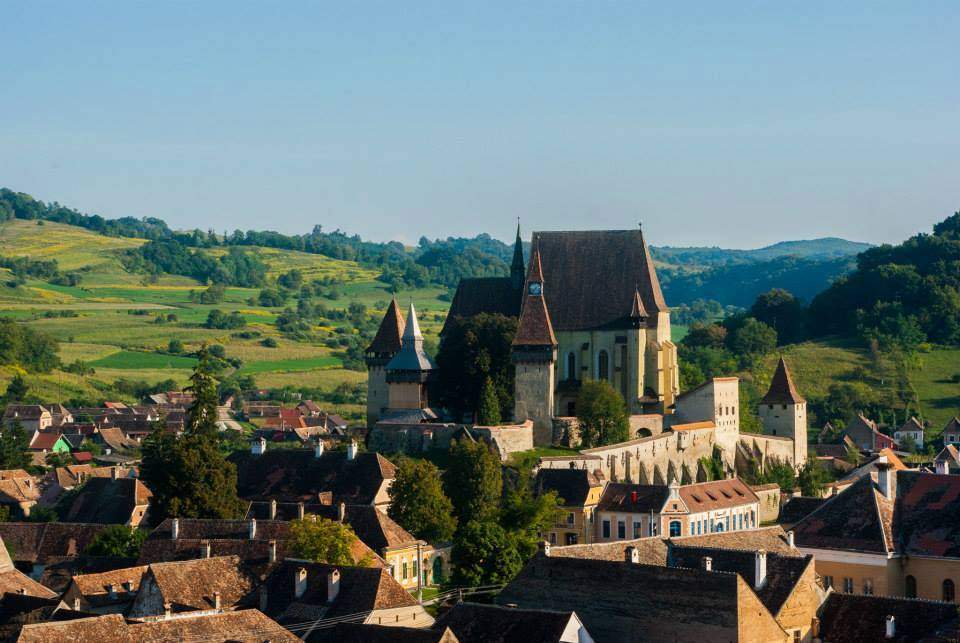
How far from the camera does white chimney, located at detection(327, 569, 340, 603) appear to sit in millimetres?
53062

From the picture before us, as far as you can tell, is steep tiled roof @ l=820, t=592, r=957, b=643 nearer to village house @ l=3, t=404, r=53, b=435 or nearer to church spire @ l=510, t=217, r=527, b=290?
church spire @ l=510, t=217, r=527, b=290

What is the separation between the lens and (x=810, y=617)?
48594 millimetres

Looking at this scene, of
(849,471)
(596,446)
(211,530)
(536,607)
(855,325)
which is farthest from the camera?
(855,325)

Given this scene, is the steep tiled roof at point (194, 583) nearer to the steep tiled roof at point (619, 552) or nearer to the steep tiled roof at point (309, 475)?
the steep tiled roof at point (619, 552)

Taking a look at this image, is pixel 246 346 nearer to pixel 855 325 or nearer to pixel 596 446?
pixel 855 325

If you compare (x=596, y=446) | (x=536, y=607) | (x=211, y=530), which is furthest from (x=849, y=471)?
(x=536, y=607)

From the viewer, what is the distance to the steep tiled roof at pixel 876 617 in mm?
46062

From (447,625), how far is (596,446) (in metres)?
40.2

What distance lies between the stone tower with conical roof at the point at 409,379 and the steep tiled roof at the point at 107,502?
49.4 ft

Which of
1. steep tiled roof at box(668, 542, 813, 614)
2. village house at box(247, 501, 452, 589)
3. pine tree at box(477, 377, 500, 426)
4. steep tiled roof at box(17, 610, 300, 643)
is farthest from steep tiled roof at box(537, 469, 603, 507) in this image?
steep tiled roof at box(17, 610, 300, 643)

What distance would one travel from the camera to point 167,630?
46438 mm

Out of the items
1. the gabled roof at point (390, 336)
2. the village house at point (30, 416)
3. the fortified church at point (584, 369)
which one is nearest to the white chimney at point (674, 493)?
the fortified church at point (584, 369)

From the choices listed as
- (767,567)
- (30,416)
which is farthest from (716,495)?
(30,416)

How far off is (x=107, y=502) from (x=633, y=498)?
25.4m
